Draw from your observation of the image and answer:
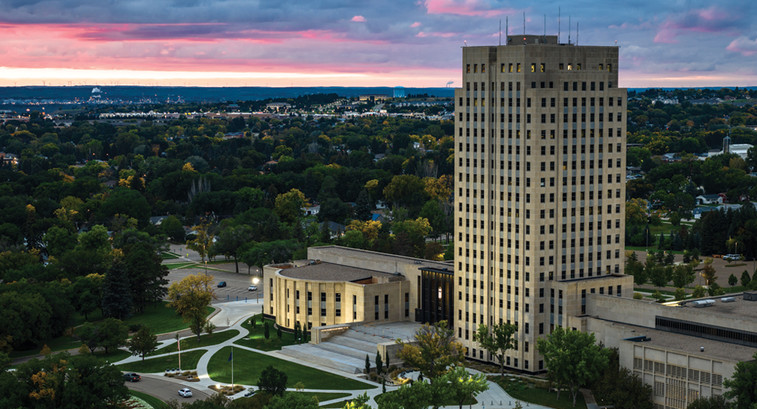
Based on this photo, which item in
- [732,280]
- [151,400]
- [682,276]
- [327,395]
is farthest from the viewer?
[732,280]

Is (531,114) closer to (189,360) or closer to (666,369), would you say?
(666,369)

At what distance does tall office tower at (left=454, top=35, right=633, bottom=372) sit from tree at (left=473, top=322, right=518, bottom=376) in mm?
2520

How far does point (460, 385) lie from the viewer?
115500 millimetres

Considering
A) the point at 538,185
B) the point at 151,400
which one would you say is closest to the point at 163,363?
the point at 151,400

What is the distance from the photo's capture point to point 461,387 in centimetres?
11544

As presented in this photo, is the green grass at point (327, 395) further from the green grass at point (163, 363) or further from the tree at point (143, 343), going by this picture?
the tree at point (143, 343)

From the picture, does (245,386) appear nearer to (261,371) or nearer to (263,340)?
(261,371)

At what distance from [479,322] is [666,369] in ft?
111

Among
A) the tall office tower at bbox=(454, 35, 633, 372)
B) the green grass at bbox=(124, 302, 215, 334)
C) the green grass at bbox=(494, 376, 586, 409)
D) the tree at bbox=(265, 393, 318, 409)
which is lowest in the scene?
the green grass at bbox=(124, 302, 215, 334)

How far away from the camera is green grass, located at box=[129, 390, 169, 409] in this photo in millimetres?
126769

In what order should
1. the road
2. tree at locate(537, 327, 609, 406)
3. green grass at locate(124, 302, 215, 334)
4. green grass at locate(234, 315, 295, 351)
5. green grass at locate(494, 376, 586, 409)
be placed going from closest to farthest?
tree at locate(537, 327, 609, 406), green grass at locate(494, 376, 586, 409), the road, green grass at locate(234, 315, 295, 351), green grass at locate(124, 302, 215, 334)

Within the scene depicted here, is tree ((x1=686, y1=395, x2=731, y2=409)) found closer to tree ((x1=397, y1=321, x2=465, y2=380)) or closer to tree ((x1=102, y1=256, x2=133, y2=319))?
tree ((x1=397, y1=321, x2=465, y2=380))

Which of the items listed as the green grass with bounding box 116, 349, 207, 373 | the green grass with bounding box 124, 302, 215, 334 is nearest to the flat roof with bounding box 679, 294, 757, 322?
the green grass with bounding box 116, 349, 207, 373

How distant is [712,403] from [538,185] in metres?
40.2
